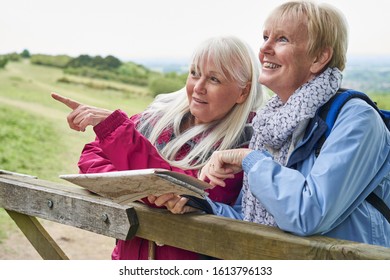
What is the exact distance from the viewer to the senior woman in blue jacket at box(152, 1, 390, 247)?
49.7 inches

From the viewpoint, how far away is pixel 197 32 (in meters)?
6.36

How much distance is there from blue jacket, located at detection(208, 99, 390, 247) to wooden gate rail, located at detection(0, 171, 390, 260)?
59 mm

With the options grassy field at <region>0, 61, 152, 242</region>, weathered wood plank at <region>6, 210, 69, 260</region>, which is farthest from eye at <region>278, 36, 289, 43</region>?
grassy field at <region>0, 61, 152, 242</region>

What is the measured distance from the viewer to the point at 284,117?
144 cm

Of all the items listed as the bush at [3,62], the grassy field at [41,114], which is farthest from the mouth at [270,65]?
the bush at [3,62]

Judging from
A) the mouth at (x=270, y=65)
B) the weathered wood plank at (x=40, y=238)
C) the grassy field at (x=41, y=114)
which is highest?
the mouth at (x=270, y=65)

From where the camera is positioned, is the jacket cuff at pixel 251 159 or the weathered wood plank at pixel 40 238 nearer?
the jacket cuff at pixel 251 159

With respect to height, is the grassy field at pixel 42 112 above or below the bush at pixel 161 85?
below

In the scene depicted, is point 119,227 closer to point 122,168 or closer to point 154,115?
point 122,168

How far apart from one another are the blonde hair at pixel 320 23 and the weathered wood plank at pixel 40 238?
Answer: 901 mm

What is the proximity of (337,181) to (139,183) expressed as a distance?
425 mm

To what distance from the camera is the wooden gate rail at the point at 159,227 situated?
122 centimetres

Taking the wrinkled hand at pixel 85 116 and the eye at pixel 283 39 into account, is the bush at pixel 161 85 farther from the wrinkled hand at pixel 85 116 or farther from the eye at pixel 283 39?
the eye at pixel 283 39

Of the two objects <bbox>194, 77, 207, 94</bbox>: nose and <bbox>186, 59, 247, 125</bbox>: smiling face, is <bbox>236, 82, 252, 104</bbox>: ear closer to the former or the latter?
<bbox>186, 59, 247, 125</bbox>: smiling face
